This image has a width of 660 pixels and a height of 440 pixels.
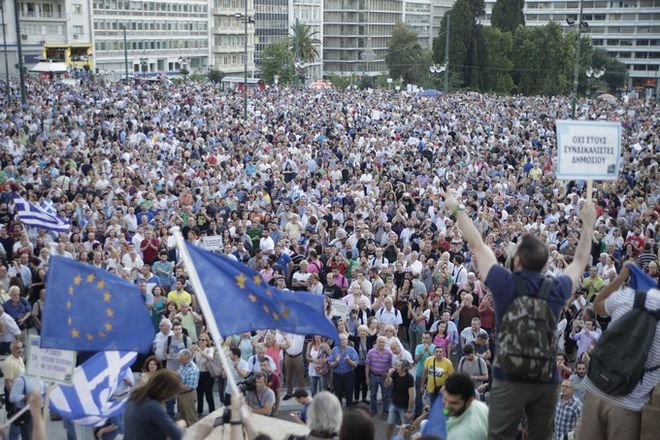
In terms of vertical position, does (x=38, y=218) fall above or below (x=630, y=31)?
below

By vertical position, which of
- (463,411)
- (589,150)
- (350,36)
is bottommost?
(463,411)

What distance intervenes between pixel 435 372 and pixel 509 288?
5.87 m

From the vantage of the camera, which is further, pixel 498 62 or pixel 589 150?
pixel 498 62

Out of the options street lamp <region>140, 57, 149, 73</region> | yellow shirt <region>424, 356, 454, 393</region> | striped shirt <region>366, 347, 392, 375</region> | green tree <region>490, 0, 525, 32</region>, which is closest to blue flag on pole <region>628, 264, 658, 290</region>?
yellow shirt <region>424, 356, 454, 393</region>

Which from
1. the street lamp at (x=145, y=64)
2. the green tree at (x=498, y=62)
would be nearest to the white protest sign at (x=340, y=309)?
the green tree at (x=498, y=62)

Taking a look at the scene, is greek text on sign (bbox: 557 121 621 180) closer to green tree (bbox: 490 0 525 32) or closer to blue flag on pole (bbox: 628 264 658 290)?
blue flag on pole (bbox: 628 264 658 290)

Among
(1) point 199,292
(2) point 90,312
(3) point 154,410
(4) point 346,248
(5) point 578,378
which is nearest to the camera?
(3) point 154,410

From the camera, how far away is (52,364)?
5.75 m

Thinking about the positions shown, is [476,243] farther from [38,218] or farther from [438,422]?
[38,218]

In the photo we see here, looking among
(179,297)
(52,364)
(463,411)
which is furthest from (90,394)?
(179,297)

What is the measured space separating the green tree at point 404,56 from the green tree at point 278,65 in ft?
60.2

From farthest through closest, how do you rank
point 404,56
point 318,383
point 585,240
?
point 404,56 → point 318,383 → point 585,240

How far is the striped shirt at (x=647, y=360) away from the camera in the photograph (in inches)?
167

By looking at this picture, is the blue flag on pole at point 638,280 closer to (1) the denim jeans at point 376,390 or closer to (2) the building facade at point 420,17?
(1) the denim jeans at point 376,390
